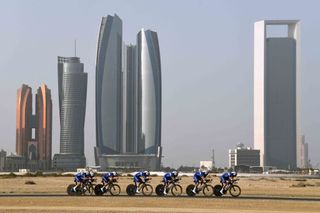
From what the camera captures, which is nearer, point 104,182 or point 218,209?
point 218,209

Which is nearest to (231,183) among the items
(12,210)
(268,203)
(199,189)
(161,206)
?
(199,189)

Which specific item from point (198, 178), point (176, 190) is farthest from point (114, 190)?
point (198, 178)

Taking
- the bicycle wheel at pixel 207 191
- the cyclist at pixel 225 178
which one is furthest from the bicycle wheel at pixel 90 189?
the cyclist at pixel 225 178

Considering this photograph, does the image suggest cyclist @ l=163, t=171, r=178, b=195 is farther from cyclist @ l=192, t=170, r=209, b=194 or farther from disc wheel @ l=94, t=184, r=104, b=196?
disc wheel @ l=94, t=184, r=104, b=196

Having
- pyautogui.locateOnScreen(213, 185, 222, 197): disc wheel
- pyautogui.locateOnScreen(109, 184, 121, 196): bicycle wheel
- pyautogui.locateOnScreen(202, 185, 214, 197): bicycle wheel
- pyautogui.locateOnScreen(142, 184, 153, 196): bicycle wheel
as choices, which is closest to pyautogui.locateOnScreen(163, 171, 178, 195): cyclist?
pyautogui.locateOnScreen(142, 184, 153, 196): bicycle wheel

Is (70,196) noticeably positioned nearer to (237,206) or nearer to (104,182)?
(104,182)

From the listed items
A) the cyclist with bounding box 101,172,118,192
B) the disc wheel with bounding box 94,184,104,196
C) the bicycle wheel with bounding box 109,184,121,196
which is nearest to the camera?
the disc wheel with bounding box 94,184,104,196

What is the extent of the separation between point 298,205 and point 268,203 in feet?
7.08

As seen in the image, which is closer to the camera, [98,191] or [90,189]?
[98,191]

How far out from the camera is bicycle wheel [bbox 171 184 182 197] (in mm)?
52562

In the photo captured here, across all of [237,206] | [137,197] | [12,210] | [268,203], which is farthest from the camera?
[137,197]

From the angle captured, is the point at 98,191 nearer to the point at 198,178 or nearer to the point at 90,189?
the point at 90,189

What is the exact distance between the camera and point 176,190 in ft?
173

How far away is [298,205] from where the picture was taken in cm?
4412
